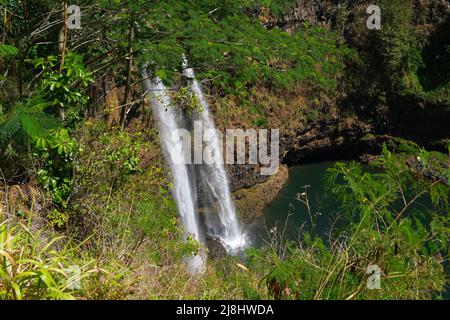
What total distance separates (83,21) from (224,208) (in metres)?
7.71

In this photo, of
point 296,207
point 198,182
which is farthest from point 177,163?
point 296,207

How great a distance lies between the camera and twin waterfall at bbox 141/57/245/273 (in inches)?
488

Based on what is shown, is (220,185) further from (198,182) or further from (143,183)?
(143,183)

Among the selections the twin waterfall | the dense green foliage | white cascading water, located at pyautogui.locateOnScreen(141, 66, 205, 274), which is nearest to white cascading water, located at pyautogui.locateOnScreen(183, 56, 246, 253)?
the twin waterfall

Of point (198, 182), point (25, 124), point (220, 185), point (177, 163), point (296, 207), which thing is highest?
point (25, 124)

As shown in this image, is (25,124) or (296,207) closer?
(25,124)

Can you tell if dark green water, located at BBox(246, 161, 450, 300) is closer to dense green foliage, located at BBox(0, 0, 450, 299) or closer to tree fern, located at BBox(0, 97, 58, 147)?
dense green foliage, located at BBox(0, 0, 450, 299)

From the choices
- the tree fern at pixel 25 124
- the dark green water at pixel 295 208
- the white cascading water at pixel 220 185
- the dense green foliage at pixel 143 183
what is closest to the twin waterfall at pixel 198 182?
the white cascading water at pixel 220 185

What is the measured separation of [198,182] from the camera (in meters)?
13.4

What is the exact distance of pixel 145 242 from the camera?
16.9 ft

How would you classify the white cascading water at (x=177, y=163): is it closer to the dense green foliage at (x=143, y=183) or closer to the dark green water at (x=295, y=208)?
the dense green foliage at (x=143, y=183)

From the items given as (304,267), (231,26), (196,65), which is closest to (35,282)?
(304,267)

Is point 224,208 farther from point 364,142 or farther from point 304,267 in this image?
point 304,267

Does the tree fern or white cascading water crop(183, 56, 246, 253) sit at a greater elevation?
the tree fern
